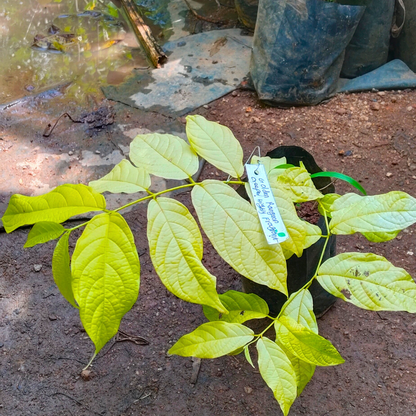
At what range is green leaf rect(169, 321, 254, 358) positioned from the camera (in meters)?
0.91

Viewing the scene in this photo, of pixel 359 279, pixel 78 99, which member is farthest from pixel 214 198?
pixel 78 99

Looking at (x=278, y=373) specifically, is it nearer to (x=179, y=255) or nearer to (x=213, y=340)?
(x=213, y=340)

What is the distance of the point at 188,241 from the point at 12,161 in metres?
2.46

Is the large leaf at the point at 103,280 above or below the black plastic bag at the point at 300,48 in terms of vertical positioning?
above

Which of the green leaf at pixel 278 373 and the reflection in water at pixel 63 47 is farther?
the reflection in water at pixel 63 47

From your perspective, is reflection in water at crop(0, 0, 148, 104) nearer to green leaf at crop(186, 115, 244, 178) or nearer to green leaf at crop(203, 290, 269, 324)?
green leaf at crop(186, 115, 244, 178)

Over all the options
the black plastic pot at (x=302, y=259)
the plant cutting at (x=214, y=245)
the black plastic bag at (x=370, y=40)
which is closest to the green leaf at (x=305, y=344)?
the plant cutting at (x=214, y=245)

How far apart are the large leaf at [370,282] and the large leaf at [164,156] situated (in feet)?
1.31

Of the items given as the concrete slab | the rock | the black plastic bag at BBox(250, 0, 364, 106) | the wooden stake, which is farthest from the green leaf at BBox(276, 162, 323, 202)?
the wooden stake

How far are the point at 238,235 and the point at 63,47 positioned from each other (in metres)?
3.83

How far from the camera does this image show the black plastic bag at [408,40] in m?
3.02

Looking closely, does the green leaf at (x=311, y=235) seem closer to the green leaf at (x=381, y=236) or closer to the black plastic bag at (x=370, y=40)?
the green leaf at (x=381, y=236)

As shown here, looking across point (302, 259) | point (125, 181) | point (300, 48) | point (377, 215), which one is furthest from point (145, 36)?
point (377, 215)

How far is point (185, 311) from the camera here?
203 centimetres
